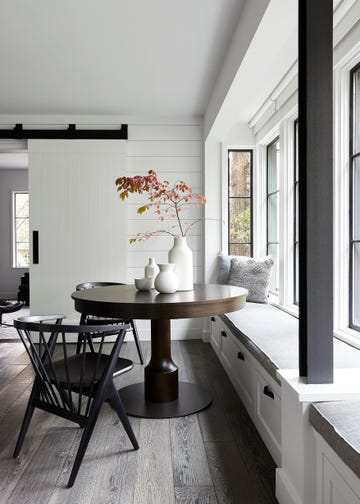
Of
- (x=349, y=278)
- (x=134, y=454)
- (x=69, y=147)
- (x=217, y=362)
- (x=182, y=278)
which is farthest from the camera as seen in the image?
(x=69, y=147)

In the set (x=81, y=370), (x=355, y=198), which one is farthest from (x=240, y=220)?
(x=81, y=370)

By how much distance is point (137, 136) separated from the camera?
194 inches

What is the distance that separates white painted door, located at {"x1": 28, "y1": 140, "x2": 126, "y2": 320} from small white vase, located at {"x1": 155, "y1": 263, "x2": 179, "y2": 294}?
2.19 m

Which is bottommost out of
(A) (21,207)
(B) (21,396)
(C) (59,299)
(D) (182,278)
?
(B) (21,396)

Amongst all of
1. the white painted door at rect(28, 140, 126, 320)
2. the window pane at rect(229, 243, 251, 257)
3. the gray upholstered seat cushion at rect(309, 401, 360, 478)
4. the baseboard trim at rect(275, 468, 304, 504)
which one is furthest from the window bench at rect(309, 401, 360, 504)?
the white painted door at rect(28, 140, 126, 320)

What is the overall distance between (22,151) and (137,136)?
4.46 ft

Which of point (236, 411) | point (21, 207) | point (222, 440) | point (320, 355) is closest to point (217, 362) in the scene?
point (236, 411)

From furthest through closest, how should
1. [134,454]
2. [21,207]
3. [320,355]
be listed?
[21,207]
[134,454]
[320,355]

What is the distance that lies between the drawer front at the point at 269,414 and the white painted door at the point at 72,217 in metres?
2.76

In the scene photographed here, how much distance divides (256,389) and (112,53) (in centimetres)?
270

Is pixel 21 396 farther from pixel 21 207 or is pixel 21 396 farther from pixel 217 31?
pixel 21 207

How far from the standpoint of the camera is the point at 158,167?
491 centimetres

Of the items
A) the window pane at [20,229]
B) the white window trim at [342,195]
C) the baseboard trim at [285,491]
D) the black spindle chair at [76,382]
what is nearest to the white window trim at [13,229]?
the window pane at [20,229]

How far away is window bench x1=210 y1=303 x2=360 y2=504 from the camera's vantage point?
1.37 m
